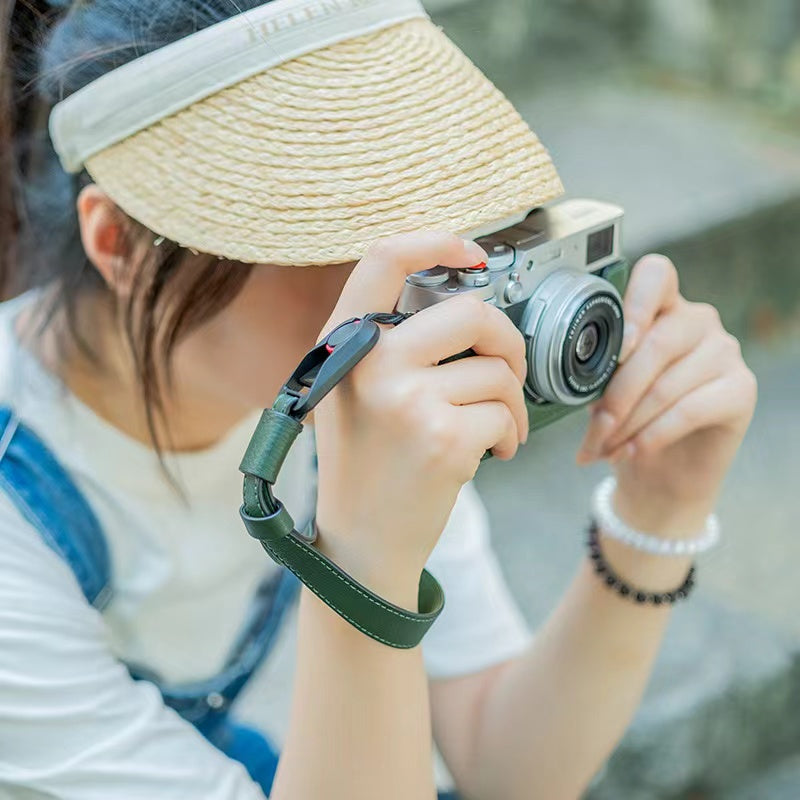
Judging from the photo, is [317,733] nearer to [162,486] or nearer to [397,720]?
[397,720]

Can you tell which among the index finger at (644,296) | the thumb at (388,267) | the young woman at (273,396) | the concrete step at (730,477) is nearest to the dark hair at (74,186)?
the young woman at (273,396)

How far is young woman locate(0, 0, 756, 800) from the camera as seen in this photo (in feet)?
2.08

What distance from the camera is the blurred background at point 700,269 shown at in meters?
1.47

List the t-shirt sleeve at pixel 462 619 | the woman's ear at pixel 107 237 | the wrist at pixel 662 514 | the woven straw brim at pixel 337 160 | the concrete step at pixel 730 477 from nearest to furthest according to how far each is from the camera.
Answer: the woven straw brim at pixel 337 160 → the woman's ear at pixel 107 237 → the wrist at pixel 662 514 → the t-shirt sleeve at pixel 462 619 → the concrete step at pixel 730 477

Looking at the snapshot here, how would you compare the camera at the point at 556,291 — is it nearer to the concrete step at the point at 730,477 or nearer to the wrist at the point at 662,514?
the wrist at the point at 662,514

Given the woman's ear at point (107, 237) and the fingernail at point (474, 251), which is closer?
the fingernail at point (474, 251)

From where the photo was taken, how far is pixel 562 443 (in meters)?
2.02

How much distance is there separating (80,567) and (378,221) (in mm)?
358

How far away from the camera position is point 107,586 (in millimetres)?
903

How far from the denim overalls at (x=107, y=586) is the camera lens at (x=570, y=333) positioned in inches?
13.8

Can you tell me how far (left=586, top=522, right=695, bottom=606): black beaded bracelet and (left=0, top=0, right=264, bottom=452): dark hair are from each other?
1.19ft

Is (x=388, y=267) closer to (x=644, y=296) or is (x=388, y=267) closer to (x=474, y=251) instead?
(x=474, y=251)

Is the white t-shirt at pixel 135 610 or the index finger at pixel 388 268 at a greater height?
the index finger at pixel 388 268

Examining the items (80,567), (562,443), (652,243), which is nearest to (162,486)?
(80,567)
